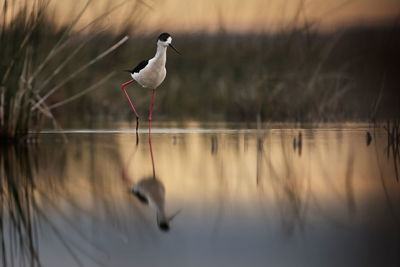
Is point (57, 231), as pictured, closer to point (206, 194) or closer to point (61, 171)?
point (206, 194)

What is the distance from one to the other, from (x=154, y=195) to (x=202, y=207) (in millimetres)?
395

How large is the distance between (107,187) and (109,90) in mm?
8585

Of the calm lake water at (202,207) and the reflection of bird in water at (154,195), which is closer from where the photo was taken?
the calm lake water at (202,207)


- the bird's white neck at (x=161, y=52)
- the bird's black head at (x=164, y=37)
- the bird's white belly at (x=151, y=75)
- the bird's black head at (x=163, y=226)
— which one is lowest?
the bird's black head at (x=163, y=226)

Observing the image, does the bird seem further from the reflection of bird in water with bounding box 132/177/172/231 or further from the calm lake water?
the reflection of bird in water with bounding box 132/177/172/231

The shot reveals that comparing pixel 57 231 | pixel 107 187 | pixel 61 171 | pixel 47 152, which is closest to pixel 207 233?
pixel 57 231

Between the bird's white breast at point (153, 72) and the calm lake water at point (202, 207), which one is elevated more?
the bird's white breast at point (153, 72)

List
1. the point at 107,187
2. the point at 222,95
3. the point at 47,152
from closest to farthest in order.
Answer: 1. the point at 107,187
2. the point at 47,152
3. the point at 222,95

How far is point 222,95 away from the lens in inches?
428

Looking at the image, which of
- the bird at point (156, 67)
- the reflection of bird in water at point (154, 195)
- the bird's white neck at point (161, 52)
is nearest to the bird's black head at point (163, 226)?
the reflection of bird in water at point (154, 195)

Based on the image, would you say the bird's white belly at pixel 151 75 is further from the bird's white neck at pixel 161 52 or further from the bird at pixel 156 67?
the bird's white neck at pixel 161 52

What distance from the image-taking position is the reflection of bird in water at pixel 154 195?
2370mm

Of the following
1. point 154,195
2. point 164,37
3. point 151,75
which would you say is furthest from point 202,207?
point 151,75

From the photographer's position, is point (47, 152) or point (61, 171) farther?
point (47, 152)
